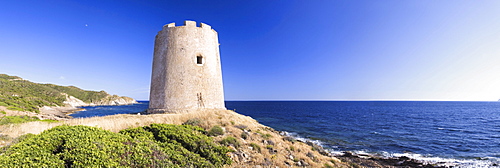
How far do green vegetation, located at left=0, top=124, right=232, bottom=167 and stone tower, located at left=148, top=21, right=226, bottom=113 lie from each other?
7.11 m

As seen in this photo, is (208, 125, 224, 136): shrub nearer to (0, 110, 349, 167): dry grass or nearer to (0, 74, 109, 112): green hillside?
(0, 110, 349, 167): dry grass

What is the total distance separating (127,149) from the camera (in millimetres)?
5168

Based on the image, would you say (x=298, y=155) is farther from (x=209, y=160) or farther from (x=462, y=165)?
(x=462, y=165)

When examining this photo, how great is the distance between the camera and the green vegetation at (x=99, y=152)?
414cm

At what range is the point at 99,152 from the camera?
4.63 meters

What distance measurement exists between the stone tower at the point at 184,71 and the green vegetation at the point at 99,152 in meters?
7.11

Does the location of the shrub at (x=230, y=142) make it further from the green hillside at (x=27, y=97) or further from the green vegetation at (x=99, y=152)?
the green hillside at (x=27, y=97)

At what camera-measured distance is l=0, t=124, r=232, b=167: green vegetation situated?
414cm

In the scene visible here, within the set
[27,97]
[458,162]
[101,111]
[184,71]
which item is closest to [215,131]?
[184,71]

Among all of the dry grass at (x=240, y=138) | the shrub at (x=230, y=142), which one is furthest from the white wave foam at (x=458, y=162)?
the shrub at (x=230, y=142)

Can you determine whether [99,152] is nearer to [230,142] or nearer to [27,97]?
[230,142]

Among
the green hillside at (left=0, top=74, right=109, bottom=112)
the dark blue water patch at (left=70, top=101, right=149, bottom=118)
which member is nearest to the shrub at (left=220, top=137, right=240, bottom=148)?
the green hillside at (left=0, top=74, right=109, bottom=112)

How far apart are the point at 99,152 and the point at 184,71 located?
31.8 ft

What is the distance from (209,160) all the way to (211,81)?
916 centimetres
